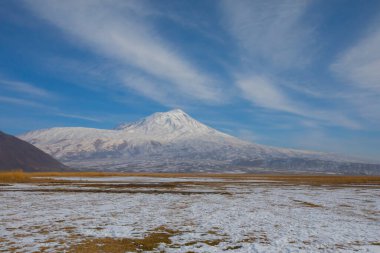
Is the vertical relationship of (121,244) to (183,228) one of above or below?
below

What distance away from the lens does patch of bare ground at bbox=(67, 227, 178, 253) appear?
539 inches

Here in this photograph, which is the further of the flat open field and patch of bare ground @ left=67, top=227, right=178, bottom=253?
the flat open field

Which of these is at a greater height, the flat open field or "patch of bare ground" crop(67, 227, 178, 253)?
the flat open field

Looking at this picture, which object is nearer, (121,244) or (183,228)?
(121,244)

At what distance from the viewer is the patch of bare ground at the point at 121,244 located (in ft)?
44.9

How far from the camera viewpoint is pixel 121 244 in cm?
1468

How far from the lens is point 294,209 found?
27.0 metres

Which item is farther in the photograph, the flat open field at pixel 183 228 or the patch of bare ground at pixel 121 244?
the flat open field at pixel 183 228

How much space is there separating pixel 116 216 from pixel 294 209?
1472cm

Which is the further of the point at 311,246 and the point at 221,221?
the point at 221,221

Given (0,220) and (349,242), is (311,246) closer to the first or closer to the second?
(349,242)

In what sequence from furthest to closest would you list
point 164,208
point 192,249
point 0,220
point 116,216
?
point 164,208, point 116,216, point 0,220, point 192,249

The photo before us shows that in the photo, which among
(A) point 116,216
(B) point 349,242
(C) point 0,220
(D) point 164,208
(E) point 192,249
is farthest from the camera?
(D) point 164,208

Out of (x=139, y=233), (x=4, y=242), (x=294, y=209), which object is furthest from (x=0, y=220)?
(x=294, y=209)
